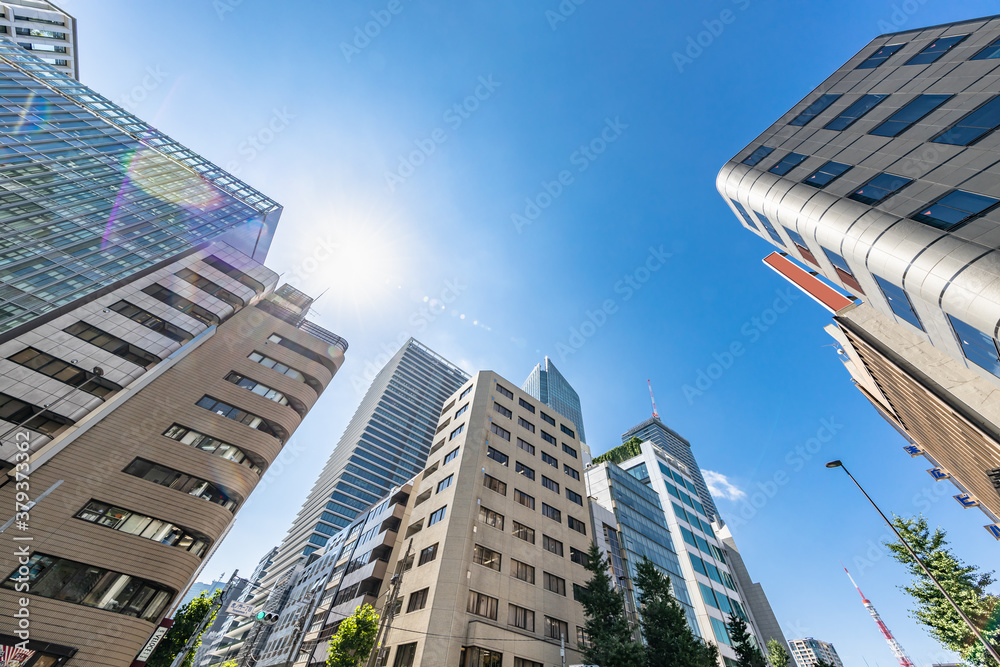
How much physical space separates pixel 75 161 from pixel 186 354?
30.9 metres

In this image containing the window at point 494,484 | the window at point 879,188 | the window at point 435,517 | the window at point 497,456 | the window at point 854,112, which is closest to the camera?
the window at point 879,188

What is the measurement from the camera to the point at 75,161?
1489 inches

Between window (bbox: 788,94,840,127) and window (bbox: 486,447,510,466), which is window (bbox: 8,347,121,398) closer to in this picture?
window (bbox: 486,447,510,466)

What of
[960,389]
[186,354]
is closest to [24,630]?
[186,354]

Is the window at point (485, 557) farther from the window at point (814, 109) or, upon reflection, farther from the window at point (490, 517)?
the window at point (814, 109)

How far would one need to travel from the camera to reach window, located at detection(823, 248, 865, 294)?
60.2 feet

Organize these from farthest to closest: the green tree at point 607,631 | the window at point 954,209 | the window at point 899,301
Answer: the green tree at point 607,631 → the window at point 899,301 → the window at point 954,209

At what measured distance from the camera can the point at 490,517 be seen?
28578mm

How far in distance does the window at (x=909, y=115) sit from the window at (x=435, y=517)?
35749mm

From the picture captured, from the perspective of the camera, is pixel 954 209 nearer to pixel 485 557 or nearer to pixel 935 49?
pixel 935 49

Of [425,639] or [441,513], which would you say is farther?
[441,513]

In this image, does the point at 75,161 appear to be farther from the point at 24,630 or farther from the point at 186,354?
the point at 24,630

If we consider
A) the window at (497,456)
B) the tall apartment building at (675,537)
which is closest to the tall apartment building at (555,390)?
the tall apartment building at (675,537)

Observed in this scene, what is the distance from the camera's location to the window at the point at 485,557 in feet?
84.8
